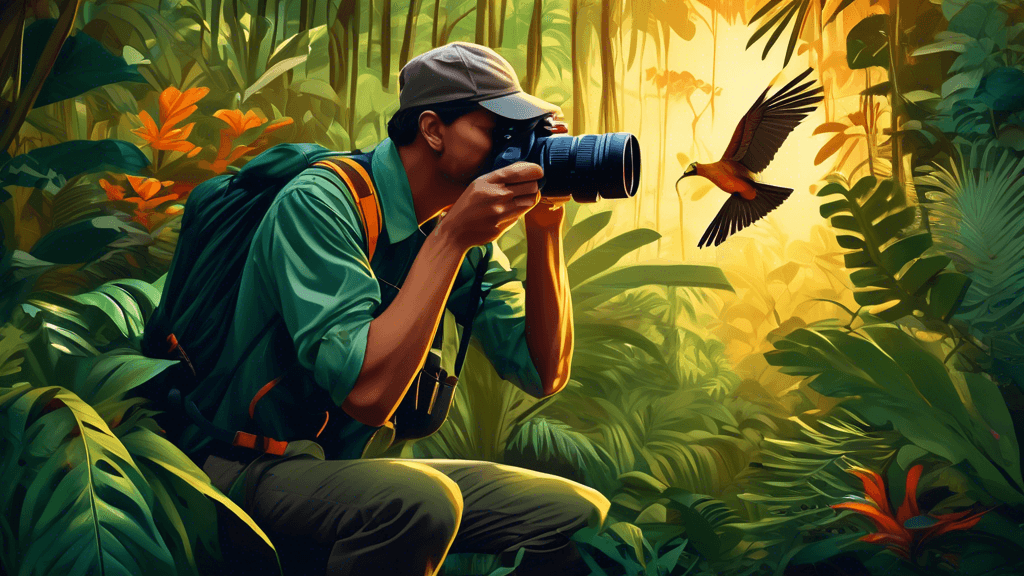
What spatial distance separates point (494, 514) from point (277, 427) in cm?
32

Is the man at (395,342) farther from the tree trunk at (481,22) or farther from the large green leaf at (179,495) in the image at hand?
Answer: the tree trunk at (481,22)

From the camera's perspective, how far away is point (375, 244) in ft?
3.67

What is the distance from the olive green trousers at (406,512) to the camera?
3.39 feet

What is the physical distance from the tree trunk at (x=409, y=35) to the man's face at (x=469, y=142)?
1.19ft

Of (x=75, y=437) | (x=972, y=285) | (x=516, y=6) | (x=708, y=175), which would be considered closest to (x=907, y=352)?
(x=972, y=285)

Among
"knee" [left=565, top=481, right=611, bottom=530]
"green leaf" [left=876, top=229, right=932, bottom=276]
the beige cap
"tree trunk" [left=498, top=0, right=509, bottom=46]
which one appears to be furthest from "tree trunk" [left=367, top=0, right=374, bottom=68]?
"green leaf" [left=876, top=229, right=932, bottom=276]

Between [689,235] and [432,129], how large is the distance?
19.7 inches

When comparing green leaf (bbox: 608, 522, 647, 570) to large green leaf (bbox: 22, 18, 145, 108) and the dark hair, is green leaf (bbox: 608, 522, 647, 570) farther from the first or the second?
large green leaf (bbox: 22, 18, 145, 108)

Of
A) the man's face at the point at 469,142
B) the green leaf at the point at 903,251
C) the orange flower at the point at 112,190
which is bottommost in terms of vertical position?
the green leaf at the point at 903,251

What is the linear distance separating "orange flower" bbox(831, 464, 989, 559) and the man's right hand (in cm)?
73

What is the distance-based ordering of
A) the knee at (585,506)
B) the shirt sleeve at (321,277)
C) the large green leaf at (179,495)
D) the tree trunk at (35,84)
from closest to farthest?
1. the shirt sleeve at (321,277)
2. the large green leaf at (179,495)
3. the knee at (585,506)
4. the tree trunk at (35,84)

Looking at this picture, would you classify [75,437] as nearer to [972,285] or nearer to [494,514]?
[494,514]

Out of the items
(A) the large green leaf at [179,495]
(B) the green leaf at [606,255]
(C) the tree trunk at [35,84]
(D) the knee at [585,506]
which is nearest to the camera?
(A) the large green leaf at [179,495]

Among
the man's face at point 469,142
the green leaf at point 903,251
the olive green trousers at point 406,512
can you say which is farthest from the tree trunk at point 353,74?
the green leaf at point 903,251
